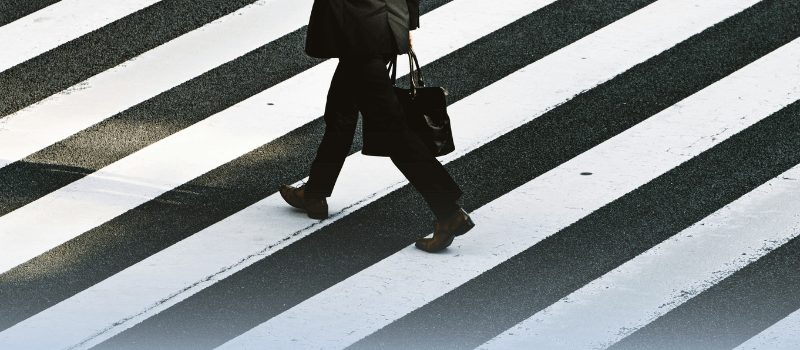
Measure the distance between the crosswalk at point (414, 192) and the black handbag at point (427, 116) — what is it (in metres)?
0.46

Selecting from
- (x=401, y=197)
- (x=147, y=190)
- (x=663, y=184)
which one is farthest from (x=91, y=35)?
(x=663, y=184)

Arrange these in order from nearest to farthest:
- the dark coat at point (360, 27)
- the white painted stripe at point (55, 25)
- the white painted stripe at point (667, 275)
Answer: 1. the white painted stripe at point (667, 275)
2. the dark coat at point (360, 27)
3. the white painted stripe at point (55, 25)

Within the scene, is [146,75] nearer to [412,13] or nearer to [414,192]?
[414,192]

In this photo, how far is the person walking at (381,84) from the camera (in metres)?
4.20

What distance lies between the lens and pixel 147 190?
4.91 m

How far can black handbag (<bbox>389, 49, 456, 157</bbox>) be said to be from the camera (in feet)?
14.1

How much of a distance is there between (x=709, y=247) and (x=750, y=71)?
1.99 meters

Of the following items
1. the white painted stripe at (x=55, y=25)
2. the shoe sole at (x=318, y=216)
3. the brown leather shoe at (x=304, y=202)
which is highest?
the white painted stripe at (x=55, y=25)

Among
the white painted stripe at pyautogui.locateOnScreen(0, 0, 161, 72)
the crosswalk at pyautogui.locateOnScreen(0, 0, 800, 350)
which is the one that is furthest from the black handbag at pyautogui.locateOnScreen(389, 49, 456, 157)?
the white painted stripe at pyautogui.locateOnScreen(0, 0, 161, 72)

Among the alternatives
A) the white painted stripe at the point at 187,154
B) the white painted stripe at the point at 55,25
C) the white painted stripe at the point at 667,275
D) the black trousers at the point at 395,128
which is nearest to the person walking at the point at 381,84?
the black trousers at the point at 395,128

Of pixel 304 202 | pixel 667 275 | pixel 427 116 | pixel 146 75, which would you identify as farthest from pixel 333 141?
pixel 146 75

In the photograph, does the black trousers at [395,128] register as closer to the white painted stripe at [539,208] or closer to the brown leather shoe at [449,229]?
the brown leather shoe at [449,229]

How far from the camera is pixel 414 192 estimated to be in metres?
4.89

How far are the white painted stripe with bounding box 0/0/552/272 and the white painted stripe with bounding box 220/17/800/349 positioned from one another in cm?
134
